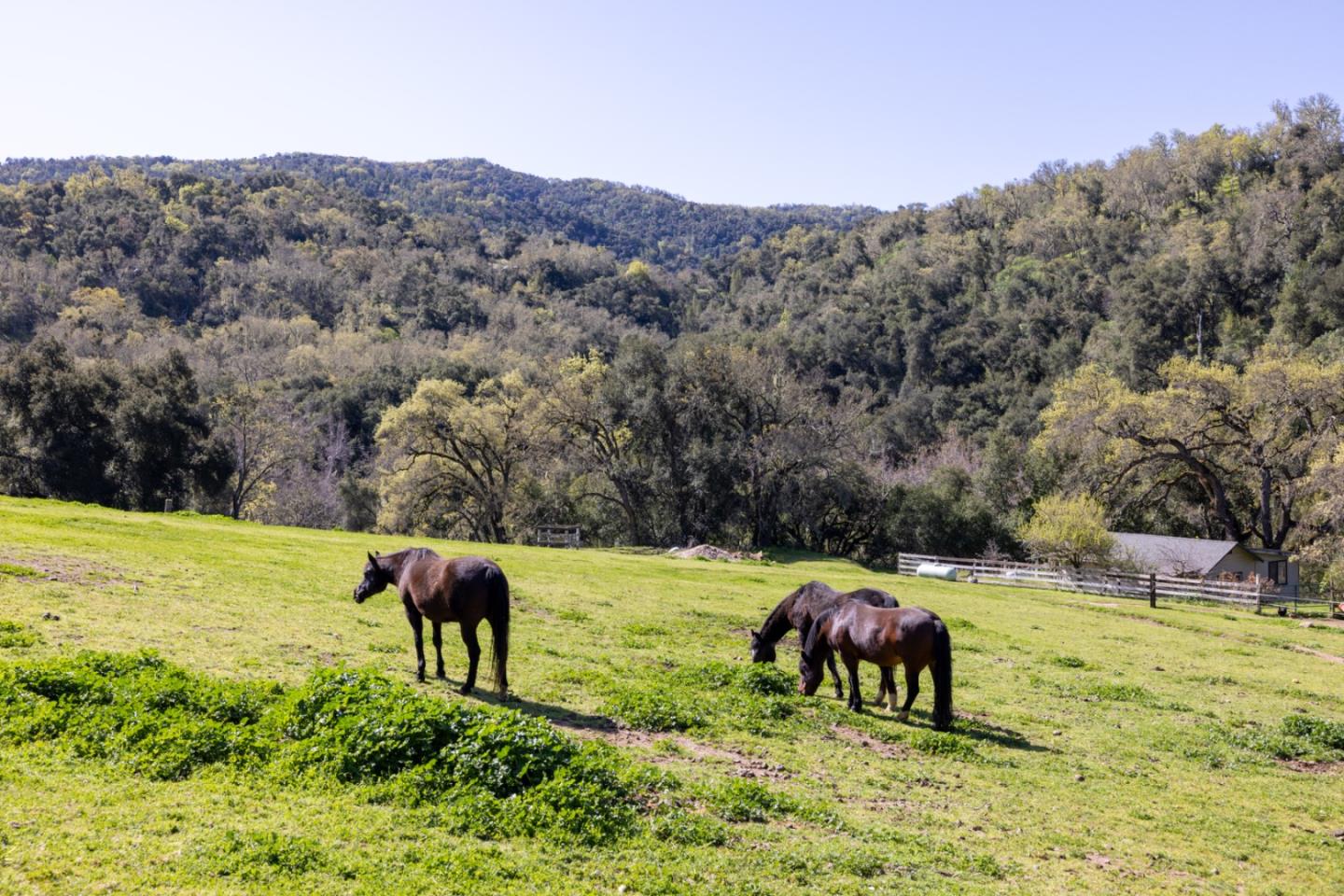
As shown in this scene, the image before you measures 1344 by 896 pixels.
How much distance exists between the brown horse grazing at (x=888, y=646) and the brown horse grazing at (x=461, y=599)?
200 inches

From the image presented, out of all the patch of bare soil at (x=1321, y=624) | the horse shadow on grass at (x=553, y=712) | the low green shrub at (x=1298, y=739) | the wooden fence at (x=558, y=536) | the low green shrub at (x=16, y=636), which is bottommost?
the wooden fence at (x=558, y=536)

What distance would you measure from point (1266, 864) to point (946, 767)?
3.53 meters

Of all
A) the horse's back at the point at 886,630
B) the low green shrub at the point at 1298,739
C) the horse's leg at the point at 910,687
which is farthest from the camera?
the low green shrub at the point at 1298,739

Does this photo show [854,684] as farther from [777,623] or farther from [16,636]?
[16,636]

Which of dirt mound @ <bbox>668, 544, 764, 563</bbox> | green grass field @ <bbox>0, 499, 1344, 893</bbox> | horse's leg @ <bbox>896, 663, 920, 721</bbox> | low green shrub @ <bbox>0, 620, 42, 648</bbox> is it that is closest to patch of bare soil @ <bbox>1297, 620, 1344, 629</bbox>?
green grass field @ <bbox>0, 499, 1344, 893</bbox>

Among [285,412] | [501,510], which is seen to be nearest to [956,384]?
[501,510]

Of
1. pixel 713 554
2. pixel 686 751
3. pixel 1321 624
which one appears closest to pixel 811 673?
pixel 686 751

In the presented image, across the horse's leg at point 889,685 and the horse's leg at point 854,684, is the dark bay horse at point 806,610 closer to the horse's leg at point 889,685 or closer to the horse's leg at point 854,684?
the horse's leg at point 889,685

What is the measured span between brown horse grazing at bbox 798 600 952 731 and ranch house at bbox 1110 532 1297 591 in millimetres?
41550

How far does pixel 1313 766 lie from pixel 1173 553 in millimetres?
42038

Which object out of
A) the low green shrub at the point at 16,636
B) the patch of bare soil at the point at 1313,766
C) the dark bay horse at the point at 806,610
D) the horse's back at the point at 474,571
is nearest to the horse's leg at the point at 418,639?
the horse's back at the point at 474,571

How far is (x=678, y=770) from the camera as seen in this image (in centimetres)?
1086

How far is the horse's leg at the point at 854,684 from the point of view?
1491 cm

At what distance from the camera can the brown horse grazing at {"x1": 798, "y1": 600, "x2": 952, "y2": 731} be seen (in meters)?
14.0
